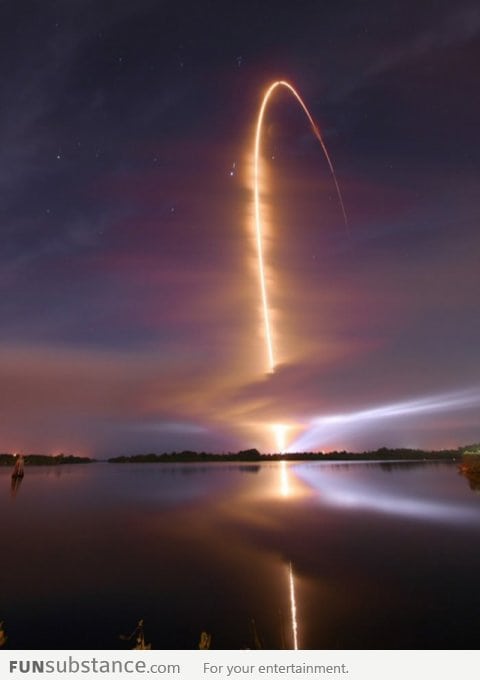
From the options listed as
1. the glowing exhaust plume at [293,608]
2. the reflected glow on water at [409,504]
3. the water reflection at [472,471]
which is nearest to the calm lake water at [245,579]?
the glowing exhaust plume at [293,608]

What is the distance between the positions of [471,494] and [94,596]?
37957 millimetres

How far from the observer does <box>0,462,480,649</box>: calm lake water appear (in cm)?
998

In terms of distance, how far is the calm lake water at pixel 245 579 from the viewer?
9.98 meters

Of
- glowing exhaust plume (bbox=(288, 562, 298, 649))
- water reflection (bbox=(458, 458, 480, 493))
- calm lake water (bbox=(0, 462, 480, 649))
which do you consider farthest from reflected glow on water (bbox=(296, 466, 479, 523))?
glowing exhaust plume (bbox=(288, 562, 298, 649))

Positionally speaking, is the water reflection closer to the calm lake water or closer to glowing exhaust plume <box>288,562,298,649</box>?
the calm lake water

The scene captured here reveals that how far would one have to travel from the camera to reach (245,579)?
47.1 feet

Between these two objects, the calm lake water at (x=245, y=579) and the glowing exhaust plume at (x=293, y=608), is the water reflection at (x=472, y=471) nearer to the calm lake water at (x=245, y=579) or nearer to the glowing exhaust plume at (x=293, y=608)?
the calm lake water at (x=245, y=579)

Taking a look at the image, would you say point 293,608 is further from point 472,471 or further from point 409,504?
point 472,471

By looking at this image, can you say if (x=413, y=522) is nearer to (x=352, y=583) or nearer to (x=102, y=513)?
(x=352, y=583)

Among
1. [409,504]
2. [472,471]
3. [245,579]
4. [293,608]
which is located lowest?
[293,608]

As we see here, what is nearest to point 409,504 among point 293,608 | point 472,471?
point 293,608

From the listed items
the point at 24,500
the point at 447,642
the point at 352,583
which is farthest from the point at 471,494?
the point at 24,500

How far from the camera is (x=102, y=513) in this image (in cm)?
3167

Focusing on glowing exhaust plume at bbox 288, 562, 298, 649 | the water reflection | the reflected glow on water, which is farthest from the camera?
the water reflection
